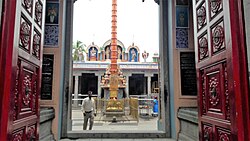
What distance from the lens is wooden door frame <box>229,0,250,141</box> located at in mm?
1323

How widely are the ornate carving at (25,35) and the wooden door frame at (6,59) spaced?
0.67 feet

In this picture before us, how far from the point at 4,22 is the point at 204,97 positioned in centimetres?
165

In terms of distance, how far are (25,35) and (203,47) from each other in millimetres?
1497

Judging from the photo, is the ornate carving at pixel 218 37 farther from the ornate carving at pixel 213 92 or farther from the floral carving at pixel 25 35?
the floral carving at pixel 25 35

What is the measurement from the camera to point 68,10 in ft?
14.3

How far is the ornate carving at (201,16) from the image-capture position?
2041mm

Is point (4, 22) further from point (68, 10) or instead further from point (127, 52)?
point (127, 52)

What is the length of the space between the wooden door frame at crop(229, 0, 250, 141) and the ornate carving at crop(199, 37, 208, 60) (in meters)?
0.52

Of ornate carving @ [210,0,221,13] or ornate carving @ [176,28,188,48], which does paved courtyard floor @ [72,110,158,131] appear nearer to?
ornate carving @ [176,28,188,48]

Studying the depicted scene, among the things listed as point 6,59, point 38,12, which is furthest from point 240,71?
point 38,12

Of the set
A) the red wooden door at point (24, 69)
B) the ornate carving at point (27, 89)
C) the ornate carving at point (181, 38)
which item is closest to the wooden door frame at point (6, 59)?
the red wooden door at point (24, 69)

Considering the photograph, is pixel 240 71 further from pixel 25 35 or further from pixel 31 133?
pixel 31 133

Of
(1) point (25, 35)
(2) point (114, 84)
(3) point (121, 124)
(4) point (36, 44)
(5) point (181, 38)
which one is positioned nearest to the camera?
(1) point (25, 35)

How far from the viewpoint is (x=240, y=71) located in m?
1.37
